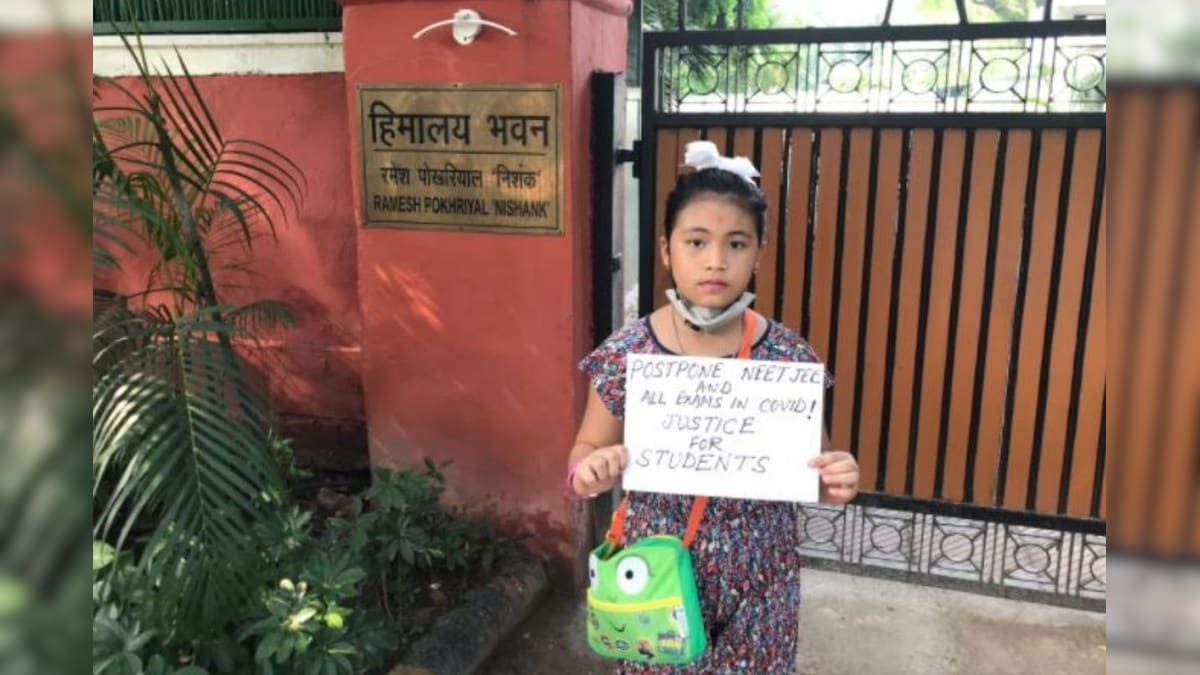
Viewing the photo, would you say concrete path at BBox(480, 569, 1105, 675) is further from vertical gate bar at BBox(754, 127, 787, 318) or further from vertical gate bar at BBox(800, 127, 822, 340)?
vertical gate bar at BBox(754, 127, 787, 318)

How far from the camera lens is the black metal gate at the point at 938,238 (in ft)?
9.47

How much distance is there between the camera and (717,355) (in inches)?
74.3

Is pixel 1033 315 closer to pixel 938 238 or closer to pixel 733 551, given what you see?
pixel 938 238

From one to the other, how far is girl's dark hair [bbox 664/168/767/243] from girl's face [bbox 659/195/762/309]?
0.04ft

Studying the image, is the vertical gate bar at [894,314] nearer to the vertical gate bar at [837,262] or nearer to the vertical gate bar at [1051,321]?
the vertical gate bar at [837,262]

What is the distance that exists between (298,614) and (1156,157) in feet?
7.72

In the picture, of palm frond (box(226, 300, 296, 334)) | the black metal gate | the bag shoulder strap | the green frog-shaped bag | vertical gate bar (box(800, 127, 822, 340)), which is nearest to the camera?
the green frog-shaped bag

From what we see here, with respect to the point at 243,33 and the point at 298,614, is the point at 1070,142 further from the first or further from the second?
the point at 243,33

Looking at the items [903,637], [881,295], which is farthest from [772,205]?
[903,637]

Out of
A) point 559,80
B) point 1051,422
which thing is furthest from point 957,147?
point 559,80

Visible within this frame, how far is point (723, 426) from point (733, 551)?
0.98 ft

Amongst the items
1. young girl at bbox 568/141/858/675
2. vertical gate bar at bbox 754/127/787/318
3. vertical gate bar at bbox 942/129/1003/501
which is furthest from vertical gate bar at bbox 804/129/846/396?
young girl at bbox 568/141/858/675

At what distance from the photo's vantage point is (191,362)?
243 centimetres

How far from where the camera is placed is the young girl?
1801 mm
